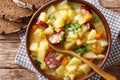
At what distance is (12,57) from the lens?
2721 millimetres

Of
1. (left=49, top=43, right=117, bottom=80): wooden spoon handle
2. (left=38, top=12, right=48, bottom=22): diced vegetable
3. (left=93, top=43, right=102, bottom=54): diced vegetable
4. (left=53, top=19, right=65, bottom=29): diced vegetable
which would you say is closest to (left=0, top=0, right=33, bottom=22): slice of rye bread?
(left=38, top=12, right=48, bottom=22): diced vegetable

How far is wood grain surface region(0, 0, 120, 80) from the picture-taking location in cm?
270

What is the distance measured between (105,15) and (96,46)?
365mm

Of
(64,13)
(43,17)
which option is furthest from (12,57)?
(64,13)

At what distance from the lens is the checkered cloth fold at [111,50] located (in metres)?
2.63

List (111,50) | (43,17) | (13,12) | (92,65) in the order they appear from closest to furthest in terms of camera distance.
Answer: (92,65)
(43,17)
(111,50)
(13,12)

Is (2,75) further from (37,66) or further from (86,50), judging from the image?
(86,50)

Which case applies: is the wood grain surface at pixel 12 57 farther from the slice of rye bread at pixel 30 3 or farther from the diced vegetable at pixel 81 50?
the diced vegetable at pixel 81 50

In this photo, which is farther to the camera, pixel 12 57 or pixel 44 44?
pixel 12 57

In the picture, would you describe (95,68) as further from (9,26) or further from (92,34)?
(9,26)

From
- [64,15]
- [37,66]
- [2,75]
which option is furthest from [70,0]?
[2,75]

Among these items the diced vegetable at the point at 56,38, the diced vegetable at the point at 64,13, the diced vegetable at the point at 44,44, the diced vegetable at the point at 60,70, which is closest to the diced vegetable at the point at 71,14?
the diced vegetable at the point at 64,13

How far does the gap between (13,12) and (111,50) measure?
0.77 metres

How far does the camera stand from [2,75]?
8.91 ft
